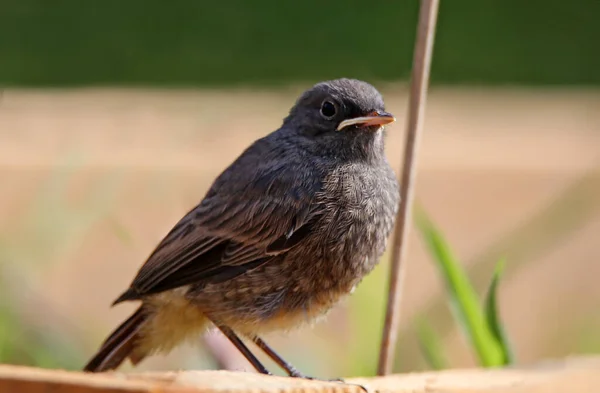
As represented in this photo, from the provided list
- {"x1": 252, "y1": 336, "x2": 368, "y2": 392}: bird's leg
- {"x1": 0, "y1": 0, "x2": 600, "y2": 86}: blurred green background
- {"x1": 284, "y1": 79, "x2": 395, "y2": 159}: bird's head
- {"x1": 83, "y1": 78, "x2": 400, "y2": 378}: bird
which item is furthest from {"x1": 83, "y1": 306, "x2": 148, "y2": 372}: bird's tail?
{"x1": 0, "y1": 0, "x2": 600, "y2": 86}: blurred green background

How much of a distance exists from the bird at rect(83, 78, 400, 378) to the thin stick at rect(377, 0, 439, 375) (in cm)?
17

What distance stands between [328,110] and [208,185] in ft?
7.10

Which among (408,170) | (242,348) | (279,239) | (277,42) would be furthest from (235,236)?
(277,42)

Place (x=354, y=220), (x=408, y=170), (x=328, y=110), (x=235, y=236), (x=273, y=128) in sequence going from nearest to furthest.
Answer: (x=408, y=170)
(x=354, y=220)
(x=235, y=236)
(x=328, y=110)
(x=273, y=128)

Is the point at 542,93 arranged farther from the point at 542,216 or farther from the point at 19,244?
the point at 19,244

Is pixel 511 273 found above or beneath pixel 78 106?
beneath

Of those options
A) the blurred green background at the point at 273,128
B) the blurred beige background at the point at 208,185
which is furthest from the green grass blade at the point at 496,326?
the blurred beige background at the point at 208,185

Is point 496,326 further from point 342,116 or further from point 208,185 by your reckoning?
point 208,185

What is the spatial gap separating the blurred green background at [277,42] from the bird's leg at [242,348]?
460cm

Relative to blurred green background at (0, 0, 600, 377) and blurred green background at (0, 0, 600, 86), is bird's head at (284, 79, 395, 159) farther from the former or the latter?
blurred green background at (0, 0, 600, 86)

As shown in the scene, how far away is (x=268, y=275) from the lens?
3.55m

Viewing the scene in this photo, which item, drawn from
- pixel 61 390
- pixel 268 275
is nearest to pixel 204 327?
pixel 268 275

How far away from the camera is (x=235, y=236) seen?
3.69 metres

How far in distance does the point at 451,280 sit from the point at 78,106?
4129 millimetres
